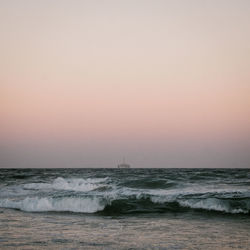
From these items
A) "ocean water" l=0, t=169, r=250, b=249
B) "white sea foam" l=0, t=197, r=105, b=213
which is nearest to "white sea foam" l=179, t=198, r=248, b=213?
"ocean water" l=0, t=169, r=250, b=249

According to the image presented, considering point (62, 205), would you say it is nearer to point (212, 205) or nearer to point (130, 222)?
point (130, 222)

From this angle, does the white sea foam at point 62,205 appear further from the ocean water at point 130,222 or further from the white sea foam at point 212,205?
the white sea foam at point 212,205

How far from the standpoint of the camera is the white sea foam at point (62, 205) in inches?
583

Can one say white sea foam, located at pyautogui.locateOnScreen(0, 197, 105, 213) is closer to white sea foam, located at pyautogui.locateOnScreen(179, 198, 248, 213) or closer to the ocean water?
the ocean water

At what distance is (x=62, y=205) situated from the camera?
15211 millimetres

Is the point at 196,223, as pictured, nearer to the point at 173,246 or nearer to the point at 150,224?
the point at 150,224

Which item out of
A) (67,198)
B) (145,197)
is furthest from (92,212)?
(145,197)

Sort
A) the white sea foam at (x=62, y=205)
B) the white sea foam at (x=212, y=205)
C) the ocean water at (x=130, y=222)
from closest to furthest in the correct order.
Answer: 1. the ocean water at (x=130, y=222)
2. the white sea foam at (x=212, y=205)
3. the white sea foam at (x=62, y=205)

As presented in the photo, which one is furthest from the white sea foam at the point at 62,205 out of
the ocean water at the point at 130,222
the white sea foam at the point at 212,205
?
the white sea foam at the point at 212,205

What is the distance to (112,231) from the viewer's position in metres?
9.48

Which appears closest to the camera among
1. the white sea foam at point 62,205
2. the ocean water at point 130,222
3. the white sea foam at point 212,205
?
the ocean water at point 130,222

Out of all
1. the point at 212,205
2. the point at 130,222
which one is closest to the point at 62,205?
the point at 130,222

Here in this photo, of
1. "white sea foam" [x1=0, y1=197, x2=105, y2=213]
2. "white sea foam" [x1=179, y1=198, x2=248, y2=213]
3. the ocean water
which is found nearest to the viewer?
the ocean water

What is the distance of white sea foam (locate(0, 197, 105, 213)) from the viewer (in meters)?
14.8
